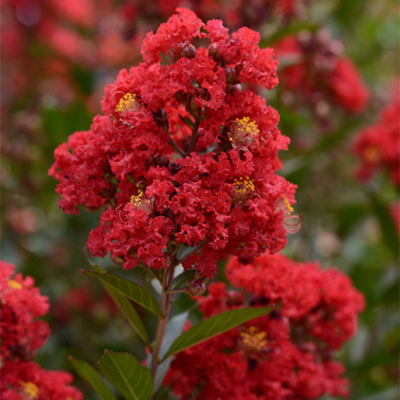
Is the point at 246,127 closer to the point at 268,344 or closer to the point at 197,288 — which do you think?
the point at 197,288

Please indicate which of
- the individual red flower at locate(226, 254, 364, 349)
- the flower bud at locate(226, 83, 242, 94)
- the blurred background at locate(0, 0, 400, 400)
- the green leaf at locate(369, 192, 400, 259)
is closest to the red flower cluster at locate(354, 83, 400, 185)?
the blurred background at locate(0, 0, 400, 400)

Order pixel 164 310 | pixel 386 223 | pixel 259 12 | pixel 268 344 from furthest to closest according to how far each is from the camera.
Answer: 1. pixel 386 223
2. pixel 259 12
3. pixel 268 344
4. pixel 164 310

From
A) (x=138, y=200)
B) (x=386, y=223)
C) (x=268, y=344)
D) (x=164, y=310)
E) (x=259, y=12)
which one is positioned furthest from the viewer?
(x=386, y=223)

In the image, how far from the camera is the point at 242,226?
30.5 inches

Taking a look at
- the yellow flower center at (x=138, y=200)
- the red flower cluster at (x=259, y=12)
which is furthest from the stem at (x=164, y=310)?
the red flower cluster at (x=259, y=12)

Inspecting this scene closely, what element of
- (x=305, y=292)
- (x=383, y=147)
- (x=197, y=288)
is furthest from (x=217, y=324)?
(x=383, y=147)

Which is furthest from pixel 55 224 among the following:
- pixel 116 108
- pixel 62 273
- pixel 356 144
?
pixel 116 108

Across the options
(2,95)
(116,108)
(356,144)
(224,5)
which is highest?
(2,95)

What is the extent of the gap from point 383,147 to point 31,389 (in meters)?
1.65

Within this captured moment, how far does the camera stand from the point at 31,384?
0.95 m

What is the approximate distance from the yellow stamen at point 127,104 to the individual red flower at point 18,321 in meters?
0.45

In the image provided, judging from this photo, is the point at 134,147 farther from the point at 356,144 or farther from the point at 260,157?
the point at 356,144

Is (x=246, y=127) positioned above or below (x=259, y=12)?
below

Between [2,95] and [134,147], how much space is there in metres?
2.78
